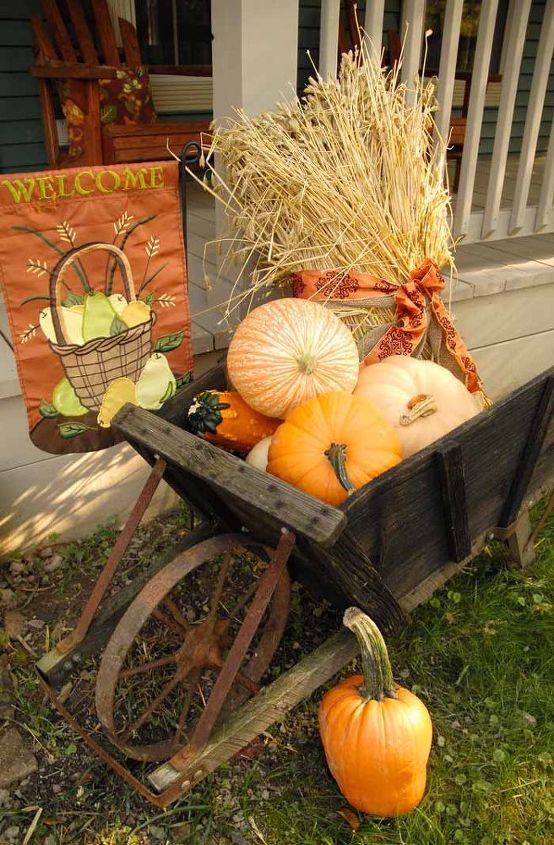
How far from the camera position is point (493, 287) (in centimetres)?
282

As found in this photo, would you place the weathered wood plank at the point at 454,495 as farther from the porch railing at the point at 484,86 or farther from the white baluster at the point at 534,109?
the white baluster at the point at 534,109

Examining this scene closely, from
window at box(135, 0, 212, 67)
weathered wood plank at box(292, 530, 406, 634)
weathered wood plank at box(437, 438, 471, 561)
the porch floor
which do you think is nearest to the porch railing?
the porch floor

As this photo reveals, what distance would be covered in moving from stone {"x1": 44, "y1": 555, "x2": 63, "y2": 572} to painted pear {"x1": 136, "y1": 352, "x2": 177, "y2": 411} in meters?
0.71

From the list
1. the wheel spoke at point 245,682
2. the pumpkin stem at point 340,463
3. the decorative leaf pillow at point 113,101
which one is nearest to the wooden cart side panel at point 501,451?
the pumpkin stem at point 340,463

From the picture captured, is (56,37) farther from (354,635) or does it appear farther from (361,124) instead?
(354,635)

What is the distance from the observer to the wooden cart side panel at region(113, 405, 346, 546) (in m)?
1.25

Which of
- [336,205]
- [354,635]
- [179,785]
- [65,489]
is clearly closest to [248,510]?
[354,635]

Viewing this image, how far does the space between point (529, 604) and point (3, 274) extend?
181 centimetres

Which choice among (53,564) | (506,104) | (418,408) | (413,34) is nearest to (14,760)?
(53,564)

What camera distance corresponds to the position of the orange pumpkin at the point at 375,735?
149 centimetres

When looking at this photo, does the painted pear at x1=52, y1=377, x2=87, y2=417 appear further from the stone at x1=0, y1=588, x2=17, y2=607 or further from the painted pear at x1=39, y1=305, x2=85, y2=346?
the stone at x1=0, y1=588, x2=17, y2=607

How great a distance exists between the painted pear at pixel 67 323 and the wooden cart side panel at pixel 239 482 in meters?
0.34

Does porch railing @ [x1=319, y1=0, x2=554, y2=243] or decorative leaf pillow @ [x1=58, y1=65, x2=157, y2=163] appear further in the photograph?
decorative leaf pillow @ [x1=58, y1=65, x2=157, y2=163]

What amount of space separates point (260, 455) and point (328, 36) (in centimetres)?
146
